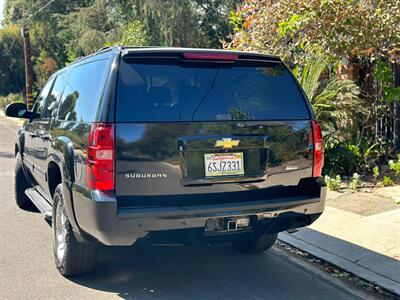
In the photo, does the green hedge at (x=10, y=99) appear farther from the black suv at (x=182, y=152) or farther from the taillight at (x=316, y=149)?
the taillight at (x=316, y=149)

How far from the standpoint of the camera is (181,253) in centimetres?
526

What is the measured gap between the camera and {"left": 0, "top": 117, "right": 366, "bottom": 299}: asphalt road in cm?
421

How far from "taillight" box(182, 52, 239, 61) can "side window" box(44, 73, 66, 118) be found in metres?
1.98

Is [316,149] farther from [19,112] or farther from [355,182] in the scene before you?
[19,112]

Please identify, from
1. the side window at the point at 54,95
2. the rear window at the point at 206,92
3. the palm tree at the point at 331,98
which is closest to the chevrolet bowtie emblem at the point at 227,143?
the rear window at the point at 206,92

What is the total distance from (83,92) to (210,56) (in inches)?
47.2

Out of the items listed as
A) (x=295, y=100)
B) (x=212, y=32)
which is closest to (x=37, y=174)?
(x=295, y=100)

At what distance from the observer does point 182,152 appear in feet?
12.3

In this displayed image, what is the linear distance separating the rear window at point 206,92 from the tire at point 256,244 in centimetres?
151

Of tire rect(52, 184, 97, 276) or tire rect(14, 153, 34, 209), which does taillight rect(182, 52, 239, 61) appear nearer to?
tire rect(52, 184, 97, 276)

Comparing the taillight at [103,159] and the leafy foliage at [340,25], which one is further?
the leafy foliage at [340,25]

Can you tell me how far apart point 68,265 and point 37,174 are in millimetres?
1727

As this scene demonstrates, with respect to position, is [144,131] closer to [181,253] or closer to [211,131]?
[211,131]

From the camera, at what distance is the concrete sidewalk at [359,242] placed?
4.71 meters
